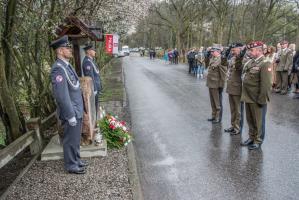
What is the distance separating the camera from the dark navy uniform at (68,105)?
5352 mm

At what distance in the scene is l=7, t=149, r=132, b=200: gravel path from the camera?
5.07 metres

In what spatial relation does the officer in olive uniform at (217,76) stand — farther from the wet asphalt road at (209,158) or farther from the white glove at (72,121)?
the white glove at (72,121)

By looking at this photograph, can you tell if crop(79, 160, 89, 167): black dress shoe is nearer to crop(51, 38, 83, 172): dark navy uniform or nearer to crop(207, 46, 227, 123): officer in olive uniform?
crop(51, 38, 83, 172): dark navy uniform

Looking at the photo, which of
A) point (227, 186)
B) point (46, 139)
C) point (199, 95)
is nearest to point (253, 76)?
point (227, 186)

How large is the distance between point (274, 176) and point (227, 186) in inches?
34.8

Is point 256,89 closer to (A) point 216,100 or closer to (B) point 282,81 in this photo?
(A) point 216,100

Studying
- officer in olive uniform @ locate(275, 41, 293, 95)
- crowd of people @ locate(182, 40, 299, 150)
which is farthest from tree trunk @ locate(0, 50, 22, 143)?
officer in olive uniform @ locate(275, 41, 293, 95)

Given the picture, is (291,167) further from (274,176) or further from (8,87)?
(8,87)

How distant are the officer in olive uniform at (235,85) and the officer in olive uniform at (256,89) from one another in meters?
0.68

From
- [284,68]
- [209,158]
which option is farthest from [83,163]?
[284,68]

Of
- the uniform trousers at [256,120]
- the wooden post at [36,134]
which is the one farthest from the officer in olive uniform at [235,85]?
the wooden post at [36,134]

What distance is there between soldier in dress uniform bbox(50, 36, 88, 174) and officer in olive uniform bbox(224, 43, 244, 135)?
3.94m

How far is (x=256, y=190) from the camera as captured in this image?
549cm

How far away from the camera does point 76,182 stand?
5.51m
